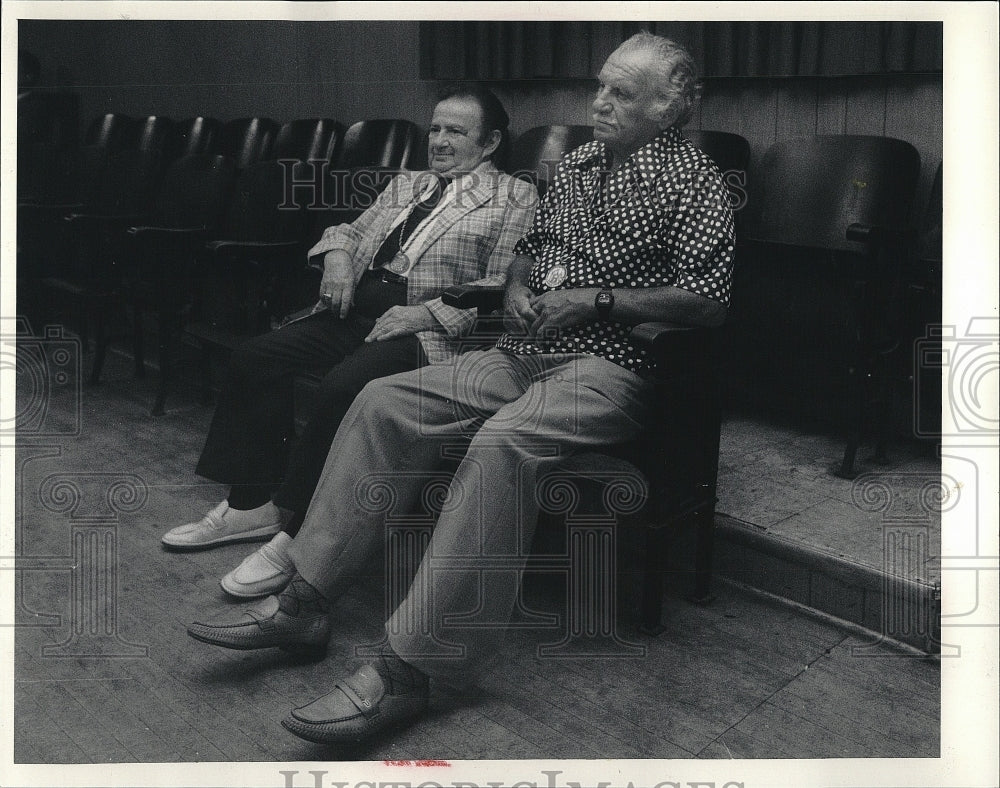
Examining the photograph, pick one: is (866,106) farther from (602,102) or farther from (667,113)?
(602,102)

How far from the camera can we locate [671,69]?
245 cm

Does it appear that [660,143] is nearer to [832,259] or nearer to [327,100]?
[832,259]

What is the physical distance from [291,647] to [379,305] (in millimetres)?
1092

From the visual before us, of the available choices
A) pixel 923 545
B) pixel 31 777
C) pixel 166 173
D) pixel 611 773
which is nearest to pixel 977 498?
pixel 923 545

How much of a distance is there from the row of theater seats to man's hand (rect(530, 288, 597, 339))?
1.97 ft

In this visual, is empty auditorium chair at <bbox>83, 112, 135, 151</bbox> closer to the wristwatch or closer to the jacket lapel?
the jacket lapel

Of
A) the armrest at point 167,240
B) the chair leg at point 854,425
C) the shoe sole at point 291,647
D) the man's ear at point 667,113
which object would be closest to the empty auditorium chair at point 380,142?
the armrest at point 167,240

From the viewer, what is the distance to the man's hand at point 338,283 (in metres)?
3.02

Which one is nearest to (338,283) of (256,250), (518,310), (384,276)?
(384,276)

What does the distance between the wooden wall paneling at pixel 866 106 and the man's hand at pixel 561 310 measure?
55.3 inches

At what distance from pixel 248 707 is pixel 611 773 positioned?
81 cm

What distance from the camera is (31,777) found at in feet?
6.77

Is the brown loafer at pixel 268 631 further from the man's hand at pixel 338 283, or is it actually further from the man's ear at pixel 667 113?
the man's ear at pixel 667 113

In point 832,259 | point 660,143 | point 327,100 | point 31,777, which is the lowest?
point 31,777
